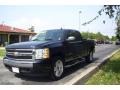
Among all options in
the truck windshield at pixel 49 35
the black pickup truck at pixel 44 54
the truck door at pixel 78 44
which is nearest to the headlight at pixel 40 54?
the black pickup truck at pixel 44 54

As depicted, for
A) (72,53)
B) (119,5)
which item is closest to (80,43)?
(72,53)

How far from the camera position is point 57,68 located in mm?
8562

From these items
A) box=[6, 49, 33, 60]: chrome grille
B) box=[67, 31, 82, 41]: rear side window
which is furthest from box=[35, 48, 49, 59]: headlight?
box=[67, 31, 82, 41]: rear side window

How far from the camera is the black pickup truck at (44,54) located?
7.97 meters

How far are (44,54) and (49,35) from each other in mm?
1789

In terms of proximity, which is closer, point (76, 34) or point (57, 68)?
point (57, 68)

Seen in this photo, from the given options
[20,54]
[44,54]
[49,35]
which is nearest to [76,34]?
[49,35]

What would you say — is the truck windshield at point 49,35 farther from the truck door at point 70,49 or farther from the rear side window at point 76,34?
the rear side window at point 76,34

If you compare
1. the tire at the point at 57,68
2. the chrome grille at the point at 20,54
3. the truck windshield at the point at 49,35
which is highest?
the truck windshield at the point at 49,35

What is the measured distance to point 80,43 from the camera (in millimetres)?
10953

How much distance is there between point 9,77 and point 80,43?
3434 millimetres

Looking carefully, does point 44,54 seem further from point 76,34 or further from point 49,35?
point 76,34

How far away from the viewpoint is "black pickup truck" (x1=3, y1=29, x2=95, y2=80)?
7973 mm

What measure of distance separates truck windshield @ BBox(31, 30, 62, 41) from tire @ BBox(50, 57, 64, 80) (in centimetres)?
96
